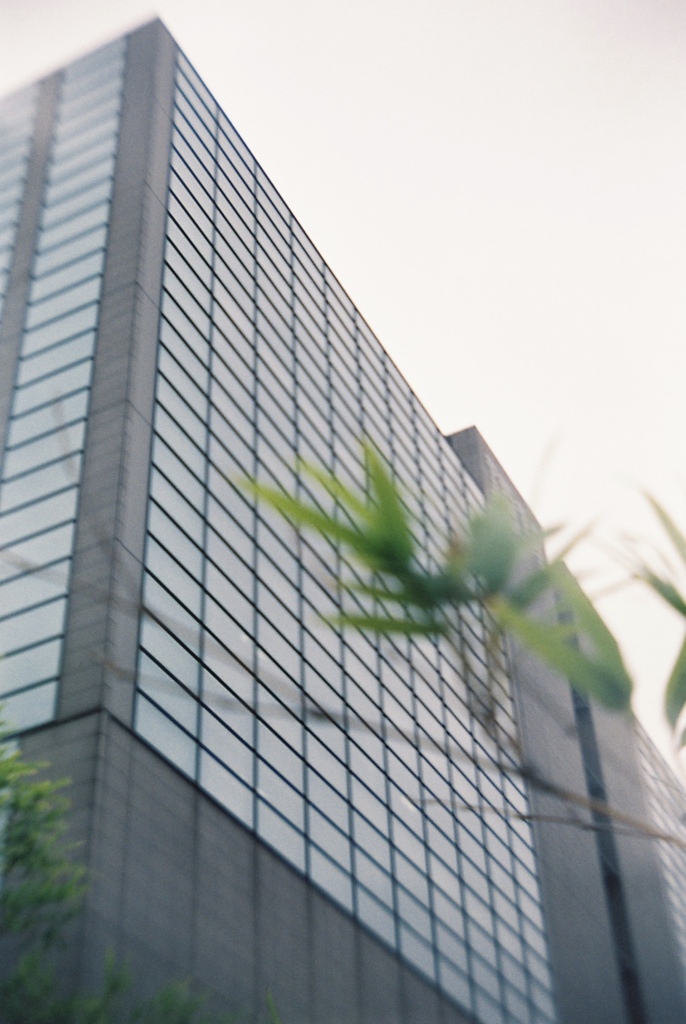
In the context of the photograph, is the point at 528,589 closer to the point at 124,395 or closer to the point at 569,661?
the point at 569,661

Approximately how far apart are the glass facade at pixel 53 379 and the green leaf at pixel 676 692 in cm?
1252

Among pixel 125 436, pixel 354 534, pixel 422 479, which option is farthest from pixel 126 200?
pixel 354 534

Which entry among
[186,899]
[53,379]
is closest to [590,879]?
[186,899]

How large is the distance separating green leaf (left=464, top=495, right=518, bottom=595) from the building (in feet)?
33.1

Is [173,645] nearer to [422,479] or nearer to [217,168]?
[217,168]

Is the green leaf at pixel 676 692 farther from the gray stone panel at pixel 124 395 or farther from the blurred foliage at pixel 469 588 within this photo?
the gray stone panel at pixel 124 395

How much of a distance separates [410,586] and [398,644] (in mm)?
29699

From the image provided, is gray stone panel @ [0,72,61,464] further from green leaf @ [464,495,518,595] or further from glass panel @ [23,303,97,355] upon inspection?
green leaf @ [464,495,518,595]

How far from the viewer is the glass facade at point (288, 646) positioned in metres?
22.4

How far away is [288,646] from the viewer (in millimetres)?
26312

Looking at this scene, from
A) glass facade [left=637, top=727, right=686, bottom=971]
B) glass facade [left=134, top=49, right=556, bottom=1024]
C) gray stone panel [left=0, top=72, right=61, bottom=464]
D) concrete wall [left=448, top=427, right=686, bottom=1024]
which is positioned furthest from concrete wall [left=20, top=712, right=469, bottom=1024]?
glass facade [left=637, top=727, right=686, bottom=971]

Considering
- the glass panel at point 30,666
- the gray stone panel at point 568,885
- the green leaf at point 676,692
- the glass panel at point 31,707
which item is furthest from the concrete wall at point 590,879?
the green leaf at point 676,692

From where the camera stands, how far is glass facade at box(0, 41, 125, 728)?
67.1ft

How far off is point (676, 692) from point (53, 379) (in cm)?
2372
